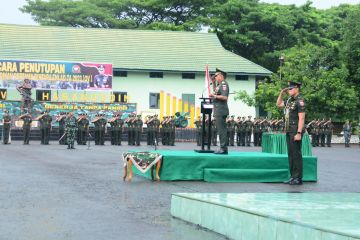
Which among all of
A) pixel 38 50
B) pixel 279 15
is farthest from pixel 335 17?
pixel 38 50

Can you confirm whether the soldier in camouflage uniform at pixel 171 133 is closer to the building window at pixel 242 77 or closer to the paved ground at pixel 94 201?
the building window at pixel 242 77

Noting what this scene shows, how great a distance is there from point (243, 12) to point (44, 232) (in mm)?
58718

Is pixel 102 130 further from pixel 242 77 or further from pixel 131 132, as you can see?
pixel 242 77

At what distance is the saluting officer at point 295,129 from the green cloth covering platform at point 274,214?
3.41 metres

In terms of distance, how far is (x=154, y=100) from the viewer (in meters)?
55.4

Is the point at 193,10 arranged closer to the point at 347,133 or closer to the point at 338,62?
the point at 338,62

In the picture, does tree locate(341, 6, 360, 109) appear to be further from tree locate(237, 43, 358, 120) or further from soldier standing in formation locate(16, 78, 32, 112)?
soldier standing in formation locate(16, 78, 32, 112)

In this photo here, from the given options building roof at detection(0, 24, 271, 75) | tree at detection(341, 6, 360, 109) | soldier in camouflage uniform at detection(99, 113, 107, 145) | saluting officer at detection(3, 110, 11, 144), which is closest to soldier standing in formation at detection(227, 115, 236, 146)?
soldier in camouflage uniform at detection(99, 113, 107, 145)

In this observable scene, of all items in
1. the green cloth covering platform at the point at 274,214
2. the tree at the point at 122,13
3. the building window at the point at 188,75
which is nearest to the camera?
the green cloth covering platform at the point at 274,214

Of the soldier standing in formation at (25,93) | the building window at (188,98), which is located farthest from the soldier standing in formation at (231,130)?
the building window at (188,98)

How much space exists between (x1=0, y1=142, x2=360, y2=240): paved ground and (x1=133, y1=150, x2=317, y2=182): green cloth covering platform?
0.47m

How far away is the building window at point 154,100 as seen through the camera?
2172 inches

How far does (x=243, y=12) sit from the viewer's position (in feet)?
212

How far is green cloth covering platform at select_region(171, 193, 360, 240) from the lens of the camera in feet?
20.2
